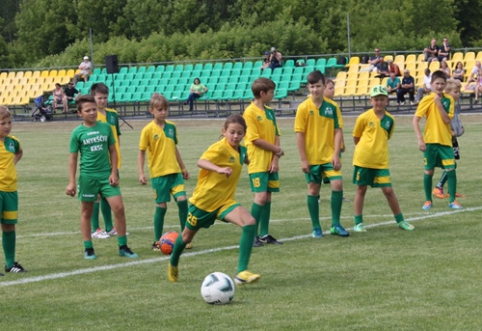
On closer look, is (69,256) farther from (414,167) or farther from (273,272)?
(414,167)

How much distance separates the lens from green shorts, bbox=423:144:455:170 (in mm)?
12938

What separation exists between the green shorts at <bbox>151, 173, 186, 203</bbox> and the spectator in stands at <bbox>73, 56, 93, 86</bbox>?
107 ft

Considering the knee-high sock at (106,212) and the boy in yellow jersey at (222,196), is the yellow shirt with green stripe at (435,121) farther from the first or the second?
the boy in yellow jersey at (222,196)

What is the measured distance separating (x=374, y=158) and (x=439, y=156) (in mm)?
2020

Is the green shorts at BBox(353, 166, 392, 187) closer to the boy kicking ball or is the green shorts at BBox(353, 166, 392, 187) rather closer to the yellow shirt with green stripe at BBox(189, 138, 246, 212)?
the boy kicking ball

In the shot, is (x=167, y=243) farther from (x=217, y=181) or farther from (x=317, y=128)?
(x=317, y=128)

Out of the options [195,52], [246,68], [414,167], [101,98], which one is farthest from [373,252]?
[195,52]

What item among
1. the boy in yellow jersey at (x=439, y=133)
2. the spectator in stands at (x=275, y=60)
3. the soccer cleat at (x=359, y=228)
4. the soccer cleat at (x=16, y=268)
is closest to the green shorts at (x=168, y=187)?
the soccer cleat at (x=16, y=268)

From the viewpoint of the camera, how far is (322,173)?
36.3ft

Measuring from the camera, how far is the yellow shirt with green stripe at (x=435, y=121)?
42.4 ft

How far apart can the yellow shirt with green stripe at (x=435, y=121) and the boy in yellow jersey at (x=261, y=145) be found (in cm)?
306

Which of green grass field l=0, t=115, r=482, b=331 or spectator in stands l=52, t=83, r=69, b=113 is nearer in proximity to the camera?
green grass field l=0, t=115, r=482, b=331

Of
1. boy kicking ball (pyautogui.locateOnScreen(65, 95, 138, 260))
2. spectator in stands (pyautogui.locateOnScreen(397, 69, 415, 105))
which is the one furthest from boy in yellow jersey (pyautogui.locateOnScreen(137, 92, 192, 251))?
spectator in stands (pyautogui.locateOnScreen(397, 69, 415, 105))

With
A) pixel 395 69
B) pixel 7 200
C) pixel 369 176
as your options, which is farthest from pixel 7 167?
pixel 395 69
